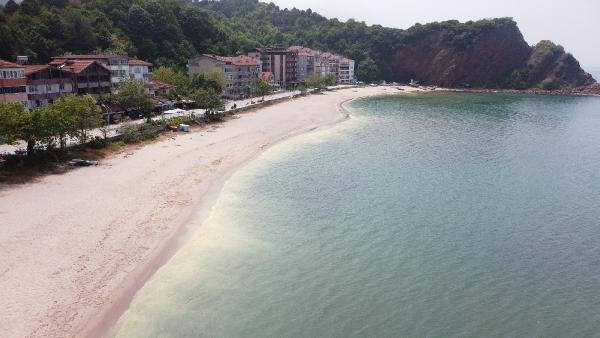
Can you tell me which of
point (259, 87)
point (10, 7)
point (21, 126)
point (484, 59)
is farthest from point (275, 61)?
point (21, 126)

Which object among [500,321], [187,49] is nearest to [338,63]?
[187,49]

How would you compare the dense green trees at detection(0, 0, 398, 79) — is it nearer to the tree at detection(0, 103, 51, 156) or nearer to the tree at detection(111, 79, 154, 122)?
the tree at detection(111, 79, 154, 122)

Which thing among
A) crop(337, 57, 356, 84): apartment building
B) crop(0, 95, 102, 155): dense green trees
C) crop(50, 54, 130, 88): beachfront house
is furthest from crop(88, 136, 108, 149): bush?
crop(337, 57, 356, 84): apartment building

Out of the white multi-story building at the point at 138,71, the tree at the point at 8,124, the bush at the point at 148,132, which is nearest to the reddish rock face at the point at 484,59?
the white multi-story building at the point at 138,71

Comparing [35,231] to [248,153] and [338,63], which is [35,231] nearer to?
[248,153]

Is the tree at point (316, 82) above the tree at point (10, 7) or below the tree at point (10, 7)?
below

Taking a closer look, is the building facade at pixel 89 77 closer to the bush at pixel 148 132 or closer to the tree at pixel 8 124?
the bush at pixel 148 132
